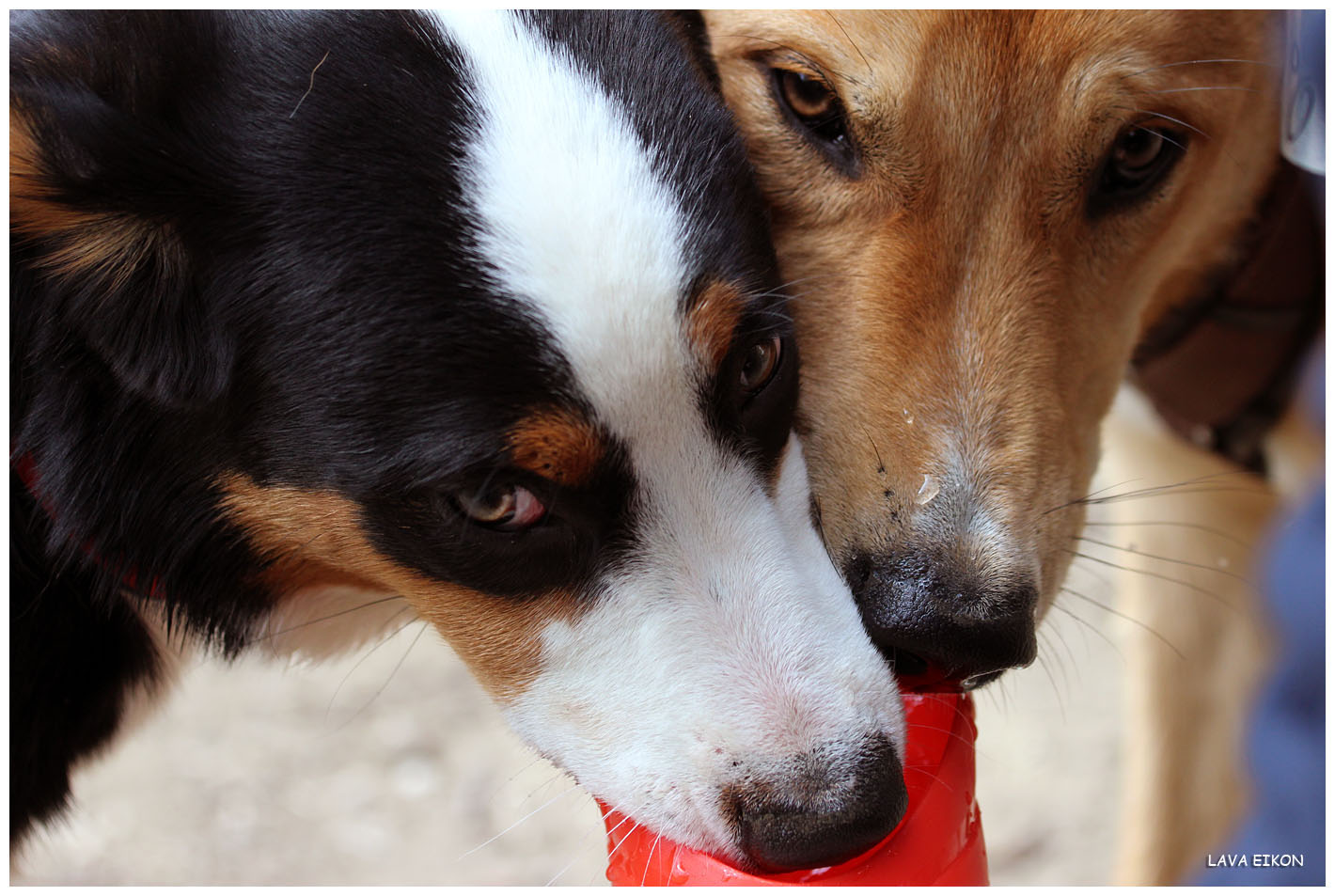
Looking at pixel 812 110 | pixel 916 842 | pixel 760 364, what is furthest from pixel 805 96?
Result: pixel 916 842

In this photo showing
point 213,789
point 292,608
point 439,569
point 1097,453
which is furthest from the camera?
point 213,789

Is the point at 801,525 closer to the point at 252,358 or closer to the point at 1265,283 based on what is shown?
the point at 252,358

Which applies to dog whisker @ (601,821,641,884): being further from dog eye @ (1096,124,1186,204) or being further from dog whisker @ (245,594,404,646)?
dog eye @ (1096,124,1186,204)

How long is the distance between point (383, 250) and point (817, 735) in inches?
31.1

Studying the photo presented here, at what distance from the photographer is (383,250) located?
1502 mm

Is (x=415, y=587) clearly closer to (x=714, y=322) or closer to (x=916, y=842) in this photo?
(x=714, y=322)

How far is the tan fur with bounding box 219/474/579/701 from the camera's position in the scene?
1.61m

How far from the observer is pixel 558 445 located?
147 centimetres

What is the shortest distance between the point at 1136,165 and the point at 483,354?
1142 mm

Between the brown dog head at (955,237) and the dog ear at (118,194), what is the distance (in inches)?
32.1

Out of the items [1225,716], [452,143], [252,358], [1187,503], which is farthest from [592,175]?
[1225,716]

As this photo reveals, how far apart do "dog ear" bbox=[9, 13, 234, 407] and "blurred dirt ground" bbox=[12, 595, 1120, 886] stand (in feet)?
5.48

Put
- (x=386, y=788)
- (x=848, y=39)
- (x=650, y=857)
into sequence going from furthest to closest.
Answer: (x=386, y=788) < (x=848, y=39) < (x=650, y=857)

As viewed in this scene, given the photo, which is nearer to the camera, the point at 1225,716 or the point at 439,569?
the point at 439,569
